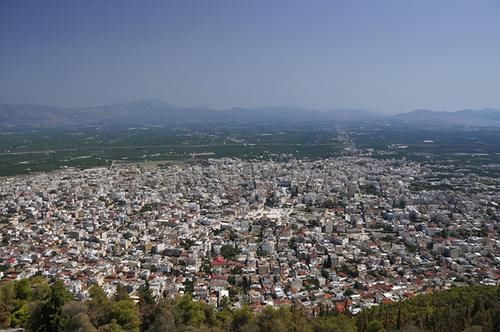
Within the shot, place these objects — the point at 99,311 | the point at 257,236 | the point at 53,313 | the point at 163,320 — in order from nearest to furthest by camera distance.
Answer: the point at 53,313 → the point at 163,320 → the point at 99,311 → the point at 257,236

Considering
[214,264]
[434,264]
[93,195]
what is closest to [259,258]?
[214,264]

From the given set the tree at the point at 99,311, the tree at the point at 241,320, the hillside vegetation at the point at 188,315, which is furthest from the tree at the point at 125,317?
the tree at the point at 241,320

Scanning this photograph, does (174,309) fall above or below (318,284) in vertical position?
above

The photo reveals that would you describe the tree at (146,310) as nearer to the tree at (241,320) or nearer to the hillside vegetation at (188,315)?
the hillside vegetation at (188,315)

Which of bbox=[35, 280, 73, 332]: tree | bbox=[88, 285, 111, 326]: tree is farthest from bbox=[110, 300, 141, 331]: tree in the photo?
bbox=[35, 280, 73, 332]: tree

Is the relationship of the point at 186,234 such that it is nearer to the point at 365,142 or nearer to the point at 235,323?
the point at 235,323

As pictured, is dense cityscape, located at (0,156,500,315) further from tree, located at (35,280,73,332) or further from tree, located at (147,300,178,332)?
tree, located at (35,280,73,332)

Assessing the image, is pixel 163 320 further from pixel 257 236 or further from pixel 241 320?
pixel 257 236

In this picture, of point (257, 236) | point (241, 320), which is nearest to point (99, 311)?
point (241, 320)
